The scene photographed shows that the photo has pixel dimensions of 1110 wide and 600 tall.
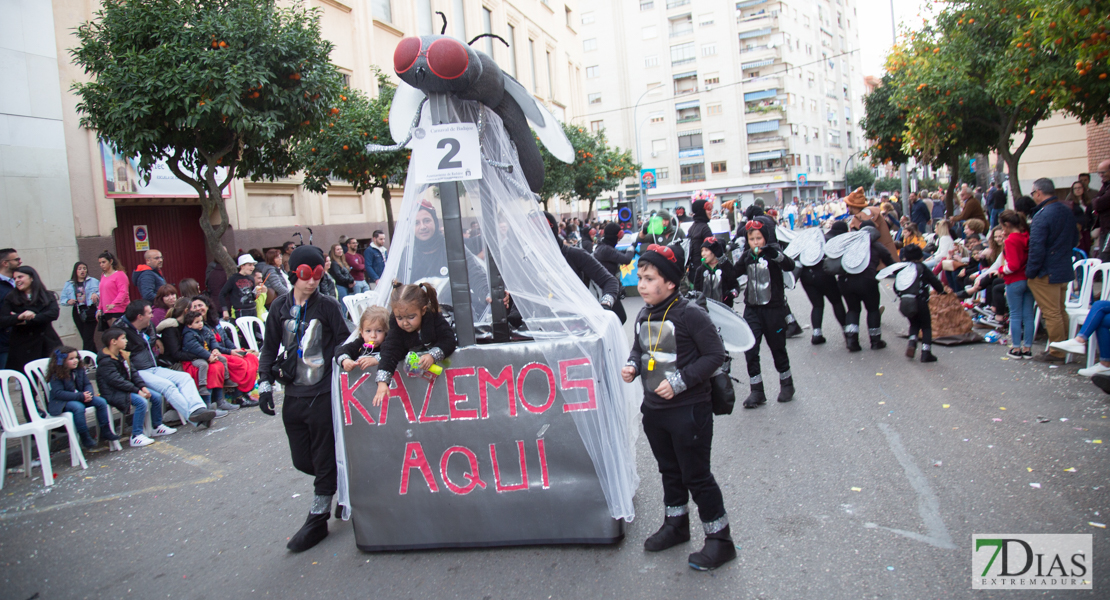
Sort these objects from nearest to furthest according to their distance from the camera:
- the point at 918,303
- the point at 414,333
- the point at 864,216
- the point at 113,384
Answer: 1. the point at 414,333
2. the point at 113,384
3. the point at 918,303
4. the point at 864,216

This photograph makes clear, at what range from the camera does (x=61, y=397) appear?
6211 mm

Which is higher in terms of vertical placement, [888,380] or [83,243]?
[83,243]

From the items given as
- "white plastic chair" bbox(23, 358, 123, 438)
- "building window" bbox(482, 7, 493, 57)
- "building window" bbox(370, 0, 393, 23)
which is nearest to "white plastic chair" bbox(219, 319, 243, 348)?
"white plastic chair" bbox(23, 358, 123, 438)

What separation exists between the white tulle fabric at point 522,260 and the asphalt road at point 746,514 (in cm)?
78

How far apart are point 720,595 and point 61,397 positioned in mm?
5859

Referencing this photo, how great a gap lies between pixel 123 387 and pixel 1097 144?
67.3 feet

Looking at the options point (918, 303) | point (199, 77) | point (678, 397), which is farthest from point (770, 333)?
point (199, 77)

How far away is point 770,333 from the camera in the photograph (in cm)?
635

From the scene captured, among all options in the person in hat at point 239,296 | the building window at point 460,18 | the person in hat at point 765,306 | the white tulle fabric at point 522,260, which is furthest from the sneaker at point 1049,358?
the building window at point 460,18

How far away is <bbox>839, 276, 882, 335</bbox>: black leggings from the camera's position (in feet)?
25.9

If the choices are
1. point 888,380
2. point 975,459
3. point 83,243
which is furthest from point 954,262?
point 83,243

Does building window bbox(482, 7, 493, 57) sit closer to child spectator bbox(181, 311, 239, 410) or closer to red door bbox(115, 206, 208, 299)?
red door bbox(115, 206, 208, 299)

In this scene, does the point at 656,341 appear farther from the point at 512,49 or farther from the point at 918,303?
the point at 512,49

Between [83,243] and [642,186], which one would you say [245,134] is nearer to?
[83,243]
